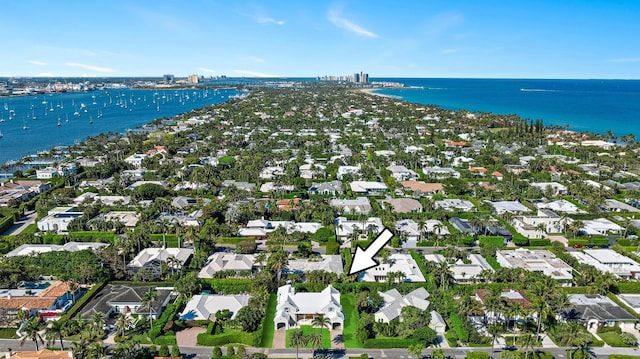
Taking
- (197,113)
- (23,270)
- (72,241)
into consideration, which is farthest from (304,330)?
(197,113)

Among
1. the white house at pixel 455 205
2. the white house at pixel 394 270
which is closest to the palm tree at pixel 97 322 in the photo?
the white house at pixel 394 270

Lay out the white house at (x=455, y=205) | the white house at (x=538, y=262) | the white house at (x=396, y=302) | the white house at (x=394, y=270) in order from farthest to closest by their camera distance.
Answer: the white house at (x=455, y=205) < the white house at (x=538, y=262) < the white house at (x=394, y=270) < the white house at (x=396, y=302)

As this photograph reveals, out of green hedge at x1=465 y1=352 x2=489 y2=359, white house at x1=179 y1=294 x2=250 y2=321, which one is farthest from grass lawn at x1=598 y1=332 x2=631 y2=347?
white house at x1=179 y1=294 x2=250 y2=321

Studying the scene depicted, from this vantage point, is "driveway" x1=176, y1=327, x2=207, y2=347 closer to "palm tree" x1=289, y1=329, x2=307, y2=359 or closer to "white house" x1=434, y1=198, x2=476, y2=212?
"palm tree" x1=289, y1=329, x2=307, y2=359

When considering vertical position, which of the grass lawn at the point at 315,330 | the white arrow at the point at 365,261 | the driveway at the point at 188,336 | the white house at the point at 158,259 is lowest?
the driveway at the point at 188,336

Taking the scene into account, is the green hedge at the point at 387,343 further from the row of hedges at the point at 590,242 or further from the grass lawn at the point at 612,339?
the row of hedges at the point at 590,242

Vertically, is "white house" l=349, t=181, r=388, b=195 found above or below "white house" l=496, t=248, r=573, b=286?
above

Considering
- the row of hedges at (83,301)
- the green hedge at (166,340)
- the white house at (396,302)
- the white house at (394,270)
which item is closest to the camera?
the green hedge at (166,340)
